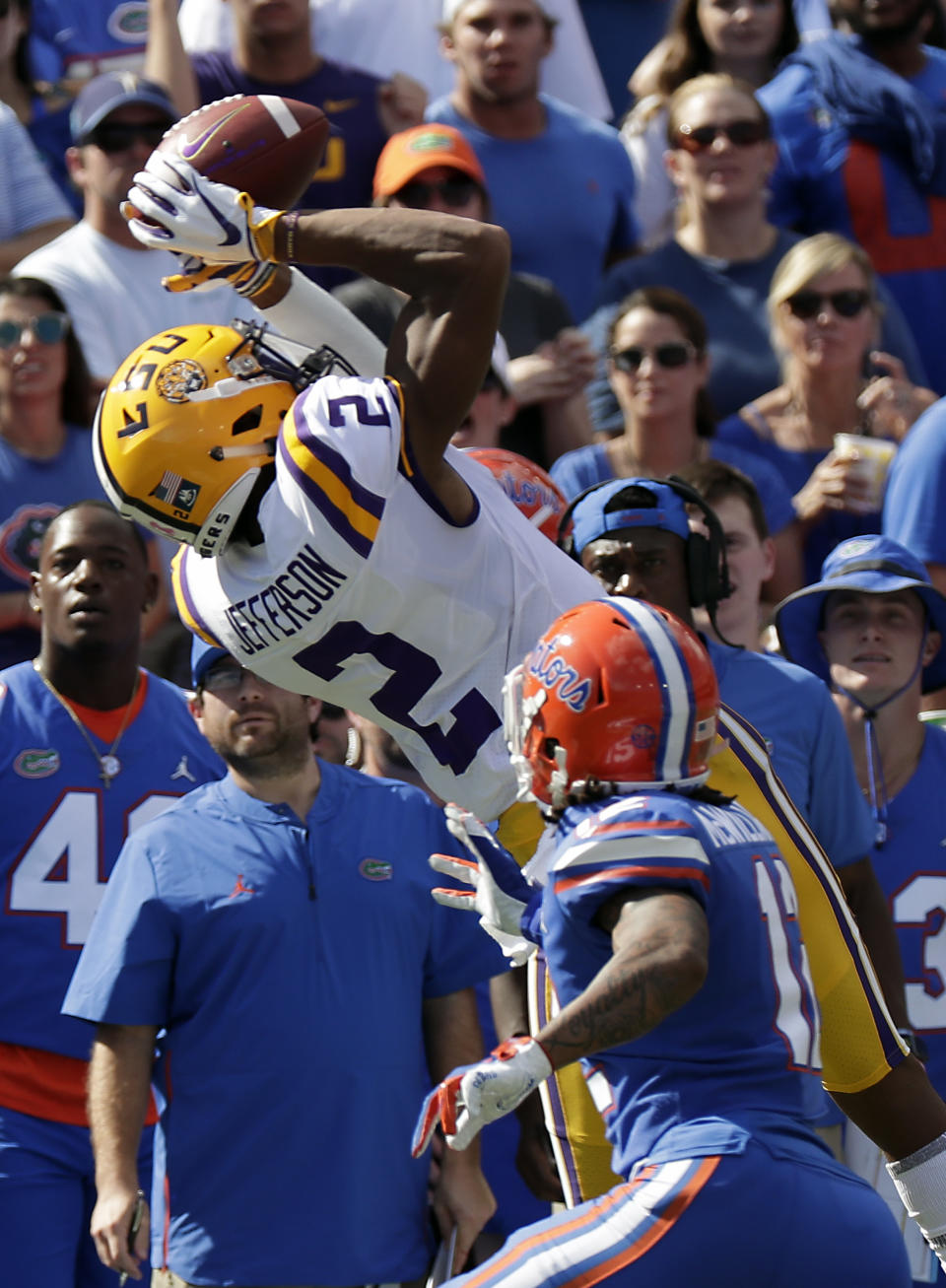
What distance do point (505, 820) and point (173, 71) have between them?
454 cm

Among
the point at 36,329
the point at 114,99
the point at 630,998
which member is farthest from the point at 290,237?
the point at 114,99

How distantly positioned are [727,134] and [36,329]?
267cm

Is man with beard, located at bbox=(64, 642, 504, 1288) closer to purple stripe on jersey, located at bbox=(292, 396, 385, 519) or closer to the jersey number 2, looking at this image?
the jersey number 2

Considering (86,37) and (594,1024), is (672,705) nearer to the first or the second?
(594,1024)

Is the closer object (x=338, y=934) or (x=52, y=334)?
(x=338, y=934)

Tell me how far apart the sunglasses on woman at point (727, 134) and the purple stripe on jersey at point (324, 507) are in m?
4.08

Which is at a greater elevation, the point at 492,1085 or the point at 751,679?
the point at 492,1085

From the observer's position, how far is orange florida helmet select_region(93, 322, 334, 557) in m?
3.97

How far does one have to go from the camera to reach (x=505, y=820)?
4.32 meters

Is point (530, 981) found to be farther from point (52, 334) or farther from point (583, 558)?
point (52, 334)

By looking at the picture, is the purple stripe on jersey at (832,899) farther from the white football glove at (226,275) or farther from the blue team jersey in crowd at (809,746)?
the white football glove at (226,275)

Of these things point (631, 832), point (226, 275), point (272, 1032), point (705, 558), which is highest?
point (226, 275)

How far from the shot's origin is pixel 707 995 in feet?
10.6

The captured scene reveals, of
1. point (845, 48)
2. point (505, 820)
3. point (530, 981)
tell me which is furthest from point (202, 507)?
point (845, 48)
